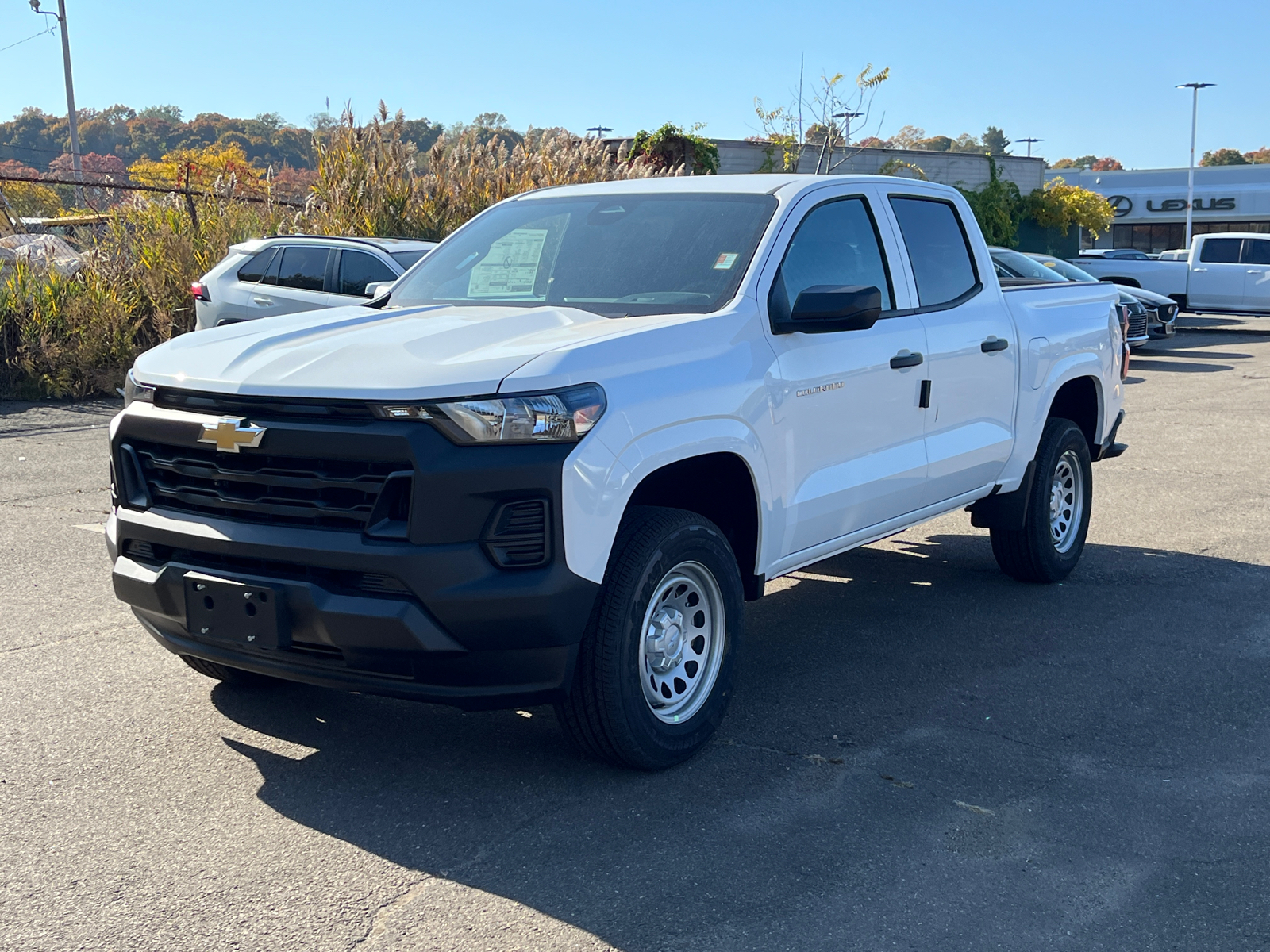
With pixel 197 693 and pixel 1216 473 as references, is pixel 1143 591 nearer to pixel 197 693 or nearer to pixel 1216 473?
pixel 1216 473

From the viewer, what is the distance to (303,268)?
13.6 metres

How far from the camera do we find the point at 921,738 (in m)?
4.63

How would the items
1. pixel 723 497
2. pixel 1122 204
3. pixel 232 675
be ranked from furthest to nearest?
pixel 1122 204 → pixel 232 675 → pixel 723 497

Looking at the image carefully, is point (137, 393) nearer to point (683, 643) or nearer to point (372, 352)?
point (372, 352)

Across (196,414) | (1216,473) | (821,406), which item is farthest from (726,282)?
(1216,473)

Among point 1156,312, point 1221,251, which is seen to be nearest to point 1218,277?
point 1221,251

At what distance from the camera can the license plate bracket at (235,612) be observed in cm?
378

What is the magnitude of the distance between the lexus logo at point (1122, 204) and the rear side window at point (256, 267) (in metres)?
52.4

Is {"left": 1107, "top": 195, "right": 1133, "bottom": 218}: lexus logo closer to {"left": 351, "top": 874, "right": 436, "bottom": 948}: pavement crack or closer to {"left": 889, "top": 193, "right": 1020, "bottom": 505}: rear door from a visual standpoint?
{"left": 889, "top": 193, "right": 1020, "bottom": 505}: rear door

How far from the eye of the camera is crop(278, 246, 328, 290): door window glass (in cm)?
1340

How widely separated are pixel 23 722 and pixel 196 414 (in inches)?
58.8

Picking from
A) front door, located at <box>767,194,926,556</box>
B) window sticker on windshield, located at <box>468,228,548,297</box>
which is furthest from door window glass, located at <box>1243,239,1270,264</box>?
window sticker on windshield, located at <box>468,228,548,297</box>

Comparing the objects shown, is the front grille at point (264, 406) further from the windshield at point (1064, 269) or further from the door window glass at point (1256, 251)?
the door window glass at point (1256, 251)

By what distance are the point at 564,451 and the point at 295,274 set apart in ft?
34.8
